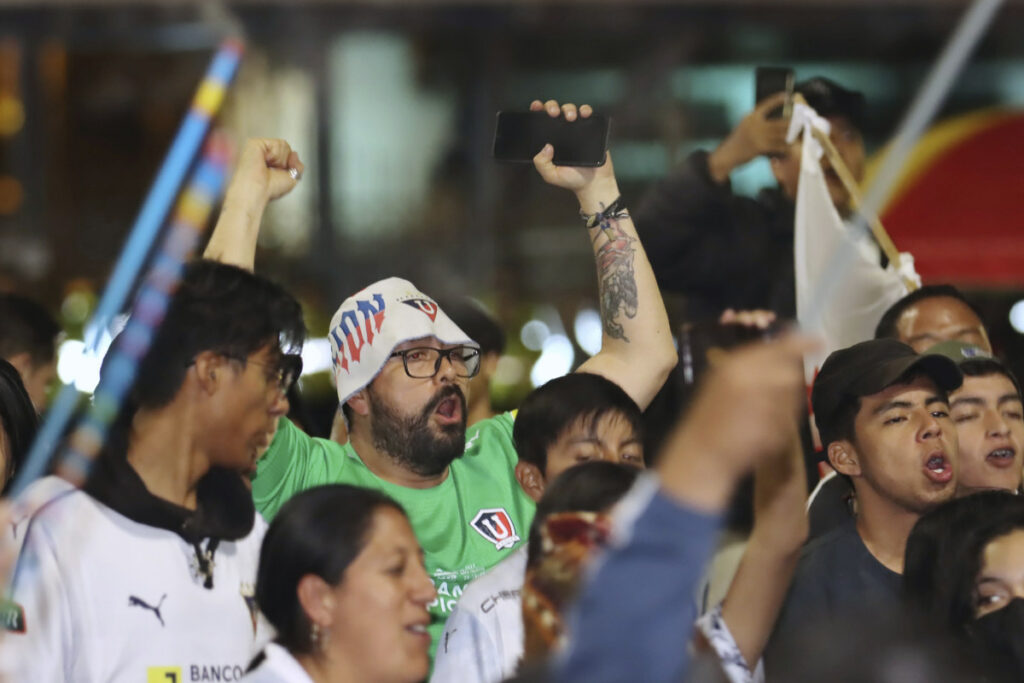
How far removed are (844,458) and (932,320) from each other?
2.90 ft

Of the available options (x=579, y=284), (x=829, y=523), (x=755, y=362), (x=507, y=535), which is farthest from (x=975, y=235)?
(x=755, y=362)

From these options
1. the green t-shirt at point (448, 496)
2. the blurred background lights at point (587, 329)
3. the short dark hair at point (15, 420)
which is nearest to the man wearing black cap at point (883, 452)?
the green t-shirt at point (448, 496)

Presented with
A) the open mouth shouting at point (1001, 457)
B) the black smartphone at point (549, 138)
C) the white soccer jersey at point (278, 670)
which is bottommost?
the open mouth shouting at point (1001, 457)

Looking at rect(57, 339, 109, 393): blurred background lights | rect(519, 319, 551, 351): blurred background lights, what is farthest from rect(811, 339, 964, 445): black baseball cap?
rect(519, 319, 551, 351): blurred background lights

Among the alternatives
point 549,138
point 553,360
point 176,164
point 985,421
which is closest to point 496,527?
point 549,138

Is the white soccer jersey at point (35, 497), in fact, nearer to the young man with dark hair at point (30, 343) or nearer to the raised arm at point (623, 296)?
the raised arm at point (623, 296)

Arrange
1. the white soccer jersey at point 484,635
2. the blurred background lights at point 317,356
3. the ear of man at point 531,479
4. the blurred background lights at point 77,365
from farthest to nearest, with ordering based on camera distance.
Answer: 1. the blurred background lights at point 317,356
2. the blurred background lights at point 77,365
3. the ear of man at point 531,479
4. the white soccer jersey at point 484,635

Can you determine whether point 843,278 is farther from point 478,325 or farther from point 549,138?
point 549,138

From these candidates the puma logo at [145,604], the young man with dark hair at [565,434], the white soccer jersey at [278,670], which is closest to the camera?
the white soccer jersey at [278,670]

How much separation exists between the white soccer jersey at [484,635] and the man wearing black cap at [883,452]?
0.70 m

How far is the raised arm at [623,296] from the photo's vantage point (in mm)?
3535

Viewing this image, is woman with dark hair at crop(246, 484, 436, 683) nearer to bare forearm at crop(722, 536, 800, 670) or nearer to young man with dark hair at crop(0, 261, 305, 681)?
young man with dark hair at crop(0, 261, 305, 681)

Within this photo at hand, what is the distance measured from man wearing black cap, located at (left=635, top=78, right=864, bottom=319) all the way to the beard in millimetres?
1285

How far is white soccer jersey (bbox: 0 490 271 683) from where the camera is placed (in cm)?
246
